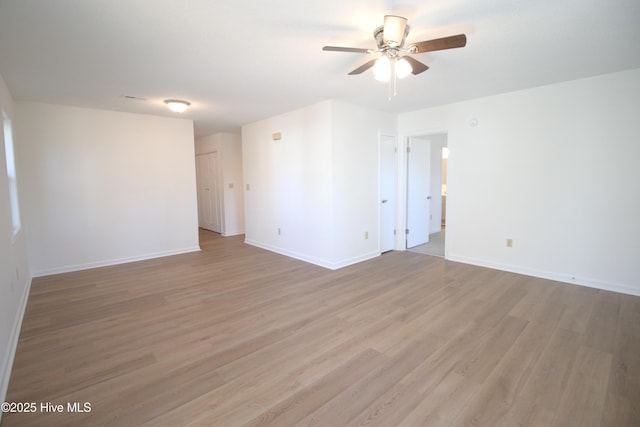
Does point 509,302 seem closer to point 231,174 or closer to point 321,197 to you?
point 321,197

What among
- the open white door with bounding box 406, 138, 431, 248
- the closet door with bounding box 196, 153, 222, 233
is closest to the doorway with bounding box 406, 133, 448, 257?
the open white door with bounding box 406, 138, 431, 248

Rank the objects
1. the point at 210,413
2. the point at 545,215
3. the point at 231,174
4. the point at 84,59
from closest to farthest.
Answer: the point at 210,413 < the point at 84,59 < the point at 545,215 < the point at 231,174

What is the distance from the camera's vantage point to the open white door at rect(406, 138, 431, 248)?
548cm

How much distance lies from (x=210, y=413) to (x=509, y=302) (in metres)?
3.02

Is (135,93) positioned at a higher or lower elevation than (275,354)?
higher

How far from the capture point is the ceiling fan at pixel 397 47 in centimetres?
197

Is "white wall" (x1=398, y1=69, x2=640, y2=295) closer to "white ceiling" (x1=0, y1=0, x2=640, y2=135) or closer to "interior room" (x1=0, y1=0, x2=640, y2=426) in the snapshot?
"interior room" (x1=0, y1=0, x2=640, y2=426)

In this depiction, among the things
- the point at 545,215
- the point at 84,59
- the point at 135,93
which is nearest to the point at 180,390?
the point at 84,59

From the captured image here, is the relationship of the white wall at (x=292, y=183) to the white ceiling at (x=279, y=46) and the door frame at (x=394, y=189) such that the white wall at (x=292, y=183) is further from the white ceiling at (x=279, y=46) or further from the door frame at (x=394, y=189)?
the door frame at (x=394, y=189)

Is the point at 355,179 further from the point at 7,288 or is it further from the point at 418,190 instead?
the point at 7,288

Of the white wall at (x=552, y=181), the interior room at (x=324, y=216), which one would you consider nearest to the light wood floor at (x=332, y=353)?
the interior room at (x=324, y=216)

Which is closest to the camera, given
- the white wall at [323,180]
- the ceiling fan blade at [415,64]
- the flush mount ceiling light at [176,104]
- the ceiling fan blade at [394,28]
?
the ceiling fan blade at [394,28]

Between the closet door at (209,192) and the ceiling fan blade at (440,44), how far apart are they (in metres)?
5.96

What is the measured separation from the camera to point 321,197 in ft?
14.7
